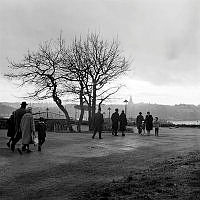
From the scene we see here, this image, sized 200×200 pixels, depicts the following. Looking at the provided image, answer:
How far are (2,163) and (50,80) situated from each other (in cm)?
2222

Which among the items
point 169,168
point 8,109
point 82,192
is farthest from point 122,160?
point 8,109

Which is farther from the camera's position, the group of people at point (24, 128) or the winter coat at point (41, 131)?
the winter coat at point (41, 131)

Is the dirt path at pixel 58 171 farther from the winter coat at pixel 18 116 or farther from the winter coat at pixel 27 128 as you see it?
the winter coat at pixel 18 116

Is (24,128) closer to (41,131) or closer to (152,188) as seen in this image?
(41,131)

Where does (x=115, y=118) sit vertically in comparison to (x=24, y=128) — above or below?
above

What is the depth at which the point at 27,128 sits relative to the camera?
1357 cm

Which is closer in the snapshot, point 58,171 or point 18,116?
point 58,171

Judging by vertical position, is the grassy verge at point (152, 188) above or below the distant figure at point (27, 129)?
below

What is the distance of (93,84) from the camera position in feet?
106

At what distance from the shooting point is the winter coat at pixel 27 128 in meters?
13.5

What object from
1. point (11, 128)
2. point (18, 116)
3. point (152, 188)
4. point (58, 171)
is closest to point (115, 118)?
point (11, 128)

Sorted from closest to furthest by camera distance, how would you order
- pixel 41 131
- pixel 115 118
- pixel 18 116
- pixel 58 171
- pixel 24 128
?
1. pixel 58 171
2. pixel 24 128
3. pixel 18 116
4. pixel 41 131
5. pixel 115 118

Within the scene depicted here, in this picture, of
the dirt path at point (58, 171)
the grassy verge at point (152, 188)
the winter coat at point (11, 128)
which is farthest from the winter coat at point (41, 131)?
the grassy verge at point (152, 188)

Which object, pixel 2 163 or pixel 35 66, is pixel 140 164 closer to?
pixel 2 163
